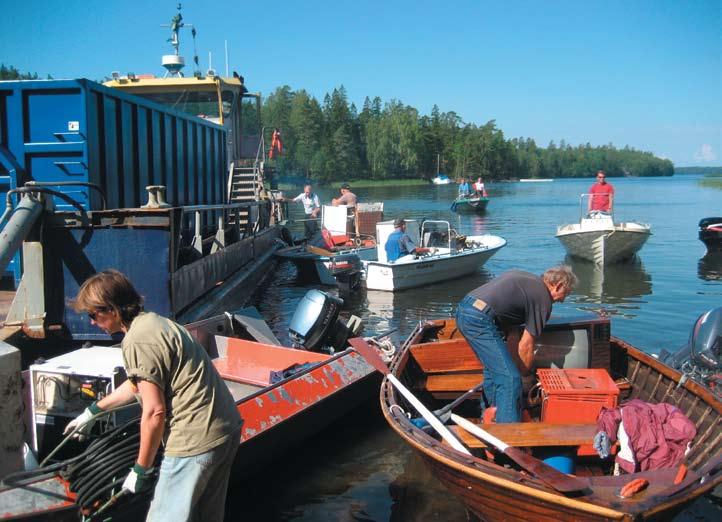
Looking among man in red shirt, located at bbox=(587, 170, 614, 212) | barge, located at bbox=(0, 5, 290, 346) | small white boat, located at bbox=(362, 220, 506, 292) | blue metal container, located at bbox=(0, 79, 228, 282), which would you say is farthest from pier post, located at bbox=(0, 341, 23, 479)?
man in red shirt, located at bbox=(587, 170, 614, 212)

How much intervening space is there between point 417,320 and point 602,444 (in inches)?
329

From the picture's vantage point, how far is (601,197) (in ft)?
63.4

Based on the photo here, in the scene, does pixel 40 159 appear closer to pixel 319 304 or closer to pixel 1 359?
pixel 319 304

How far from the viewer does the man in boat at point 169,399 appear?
291 cm

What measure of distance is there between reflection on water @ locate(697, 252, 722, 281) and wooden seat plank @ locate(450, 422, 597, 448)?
49.2 feet

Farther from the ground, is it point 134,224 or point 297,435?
point 134,224

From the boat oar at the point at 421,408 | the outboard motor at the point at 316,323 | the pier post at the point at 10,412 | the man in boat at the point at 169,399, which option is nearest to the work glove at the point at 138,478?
the man in boat at the point at 169,399

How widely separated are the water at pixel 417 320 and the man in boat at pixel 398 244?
92cm

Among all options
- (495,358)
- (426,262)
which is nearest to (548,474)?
(495,358)

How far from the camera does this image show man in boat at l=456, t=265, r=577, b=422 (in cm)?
Answer: 525

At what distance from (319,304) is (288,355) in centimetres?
88

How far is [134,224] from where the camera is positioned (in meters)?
6.99

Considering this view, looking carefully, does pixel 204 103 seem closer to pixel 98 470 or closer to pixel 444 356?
pixel 444 356

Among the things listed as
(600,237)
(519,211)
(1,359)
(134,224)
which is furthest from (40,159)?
(519,211)
